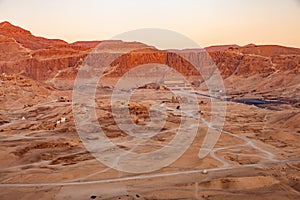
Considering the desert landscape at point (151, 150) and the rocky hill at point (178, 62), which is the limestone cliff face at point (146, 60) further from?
the desert landscape at point (151, 150)

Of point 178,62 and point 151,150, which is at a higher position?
point 178,62

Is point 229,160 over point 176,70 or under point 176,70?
under

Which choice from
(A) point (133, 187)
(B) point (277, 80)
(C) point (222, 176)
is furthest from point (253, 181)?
(B) point (277, 80)

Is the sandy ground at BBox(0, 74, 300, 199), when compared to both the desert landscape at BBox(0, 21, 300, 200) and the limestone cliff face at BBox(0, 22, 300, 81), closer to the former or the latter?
the desert landscape at BBox(0, 21, 300, 200)

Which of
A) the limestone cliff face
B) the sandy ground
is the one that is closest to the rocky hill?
the limestone cliff face

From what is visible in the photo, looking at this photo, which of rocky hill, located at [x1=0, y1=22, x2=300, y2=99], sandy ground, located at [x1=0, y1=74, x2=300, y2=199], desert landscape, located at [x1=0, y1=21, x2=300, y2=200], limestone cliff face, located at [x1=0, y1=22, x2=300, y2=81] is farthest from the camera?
limestone cliff face, located at [x1=0, y1=22, x2=300, y2=81]

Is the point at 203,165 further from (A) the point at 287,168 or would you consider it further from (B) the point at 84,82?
(B) the point at 84,82

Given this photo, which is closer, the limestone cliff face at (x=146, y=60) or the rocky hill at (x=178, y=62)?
the rocky hill at (x=178, y=62)

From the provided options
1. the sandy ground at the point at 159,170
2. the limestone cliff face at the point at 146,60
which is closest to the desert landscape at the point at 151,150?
the sandy ground at the point at 159,170

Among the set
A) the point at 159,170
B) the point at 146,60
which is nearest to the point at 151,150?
the point at 159,170

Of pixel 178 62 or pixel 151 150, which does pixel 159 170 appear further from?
pixel 178 62

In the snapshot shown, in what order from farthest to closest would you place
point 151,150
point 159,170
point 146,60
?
point 146,60 → point 151,150 → point 159,170
